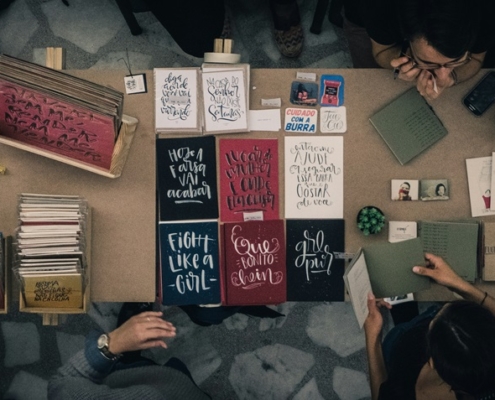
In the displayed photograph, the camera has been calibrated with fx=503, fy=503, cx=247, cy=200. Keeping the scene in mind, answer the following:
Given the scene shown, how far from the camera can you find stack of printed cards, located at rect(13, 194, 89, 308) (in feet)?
5.24

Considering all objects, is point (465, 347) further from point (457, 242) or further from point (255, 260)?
point (255, 260)

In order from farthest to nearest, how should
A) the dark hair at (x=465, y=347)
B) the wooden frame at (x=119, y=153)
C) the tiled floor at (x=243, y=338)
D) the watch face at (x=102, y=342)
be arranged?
the tiled floor at (x=243, y=338), the watch face at (x=102, y=342), the wooden frame at (x=119, y=153), the dark hair at (x=465, y=347)

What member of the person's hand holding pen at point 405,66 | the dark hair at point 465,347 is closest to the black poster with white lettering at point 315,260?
the dark hair at point 465,347

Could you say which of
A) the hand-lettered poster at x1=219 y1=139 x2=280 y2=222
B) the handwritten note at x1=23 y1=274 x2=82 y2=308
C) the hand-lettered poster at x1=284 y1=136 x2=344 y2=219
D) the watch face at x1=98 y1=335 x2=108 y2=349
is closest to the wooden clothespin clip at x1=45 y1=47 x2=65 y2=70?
the hand-lettered poster at x1=219 y1=139 x2=280 y2=222

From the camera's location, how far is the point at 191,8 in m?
2.14

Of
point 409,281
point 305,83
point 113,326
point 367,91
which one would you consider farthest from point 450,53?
point 113,326

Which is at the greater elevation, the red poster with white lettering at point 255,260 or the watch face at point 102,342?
the red poster with white lettering at point 255,260

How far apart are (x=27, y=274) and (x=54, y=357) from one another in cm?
113

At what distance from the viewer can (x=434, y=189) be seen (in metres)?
1.76

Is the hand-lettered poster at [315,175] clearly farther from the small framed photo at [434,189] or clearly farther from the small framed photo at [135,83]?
A: the small framed photo at [135,83]

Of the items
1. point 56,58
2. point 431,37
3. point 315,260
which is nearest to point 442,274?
point 315,260

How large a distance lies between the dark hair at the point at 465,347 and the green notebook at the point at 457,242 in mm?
336

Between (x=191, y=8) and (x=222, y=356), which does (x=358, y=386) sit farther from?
(x=191, y=8)

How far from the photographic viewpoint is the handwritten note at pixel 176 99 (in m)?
1.73
